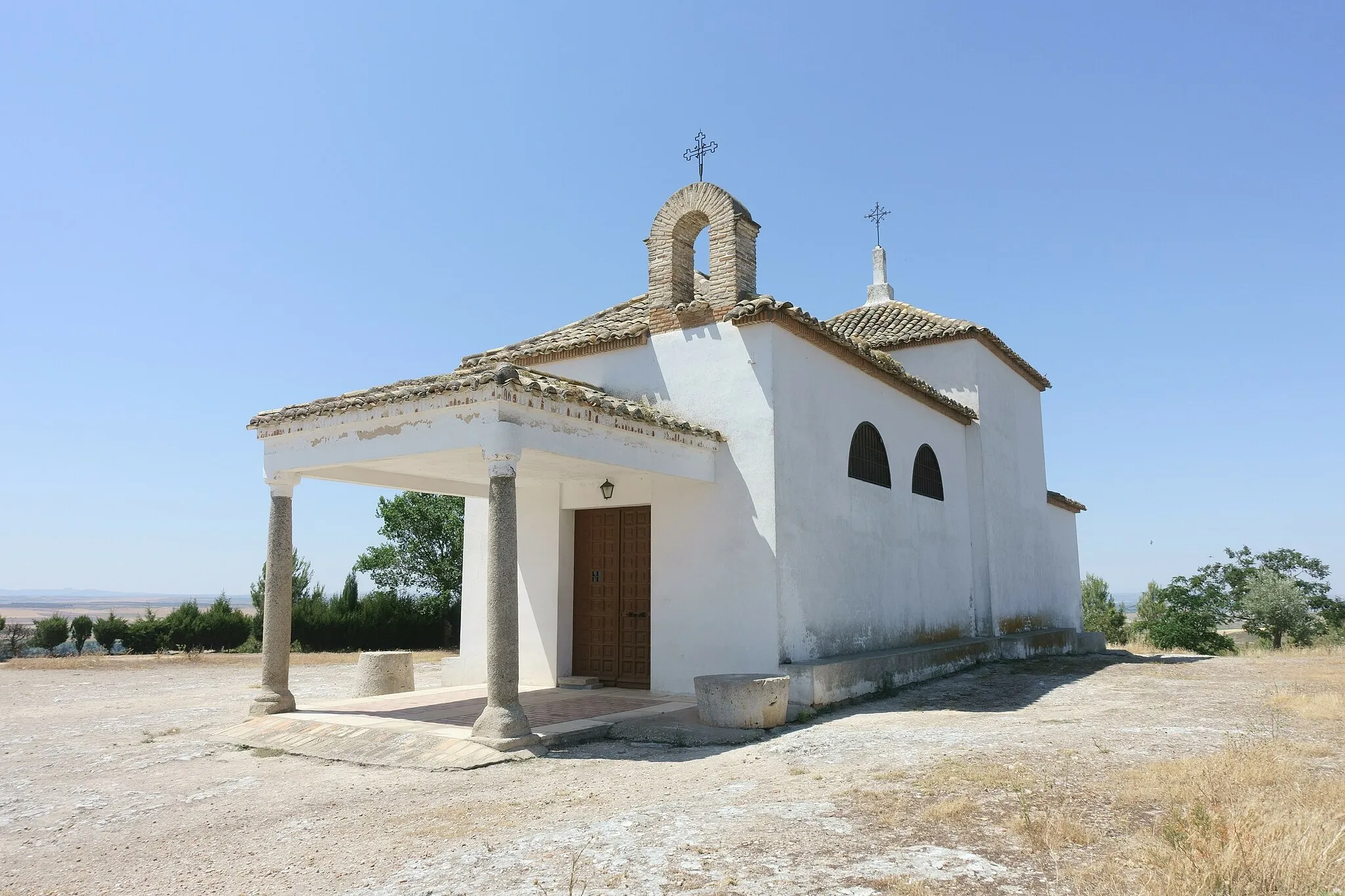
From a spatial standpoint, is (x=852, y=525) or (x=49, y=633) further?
(x=49, y=633)

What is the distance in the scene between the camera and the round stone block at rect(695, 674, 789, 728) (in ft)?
28.0

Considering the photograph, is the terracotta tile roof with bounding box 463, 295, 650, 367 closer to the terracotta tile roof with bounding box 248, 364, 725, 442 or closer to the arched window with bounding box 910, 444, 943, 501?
the terracotta tile roof with bounding box 248, 364, 725, 442

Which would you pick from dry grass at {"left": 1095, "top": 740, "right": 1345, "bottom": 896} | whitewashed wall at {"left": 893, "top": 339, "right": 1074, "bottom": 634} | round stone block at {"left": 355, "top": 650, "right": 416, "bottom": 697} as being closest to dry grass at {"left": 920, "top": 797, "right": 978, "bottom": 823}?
dry grass at {"left": 1095, "top": 740, "right": 1345, "bottom": 896}

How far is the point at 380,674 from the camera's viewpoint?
11.7 meters

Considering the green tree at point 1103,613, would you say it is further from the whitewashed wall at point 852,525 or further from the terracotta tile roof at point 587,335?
the terracotta tile roof at point 587,335

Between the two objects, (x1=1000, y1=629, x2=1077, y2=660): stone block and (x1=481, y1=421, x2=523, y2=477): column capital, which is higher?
Answer: (x1=481, y1=421, x2=523, y2=477): column capital

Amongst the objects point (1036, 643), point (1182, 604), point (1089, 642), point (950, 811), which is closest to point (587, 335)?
point (950, 811)

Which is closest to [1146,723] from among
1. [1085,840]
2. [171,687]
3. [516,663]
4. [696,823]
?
[1085,840]

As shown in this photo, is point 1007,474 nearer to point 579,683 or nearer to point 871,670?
point 871,670

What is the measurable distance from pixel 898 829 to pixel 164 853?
4364 millimetres

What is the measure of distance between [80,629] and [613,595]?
20282 mm

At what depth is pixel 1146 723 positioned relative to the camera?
8.37 metres

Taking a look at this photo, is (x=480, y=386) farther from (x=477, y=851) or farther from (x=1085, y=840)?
(x=1085, y=840)

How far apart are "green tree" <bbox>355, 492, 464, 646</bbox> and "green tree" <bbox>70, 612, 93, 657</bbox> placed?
7563mm
